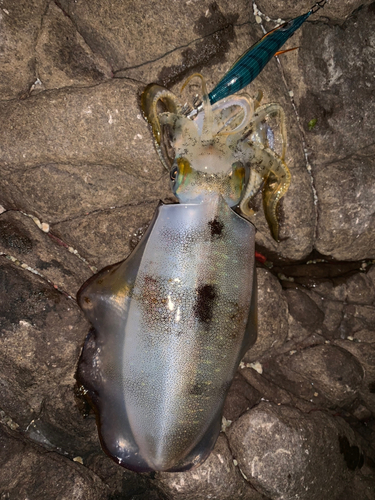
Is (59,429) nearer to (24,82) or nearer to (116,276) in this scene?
(116,276)

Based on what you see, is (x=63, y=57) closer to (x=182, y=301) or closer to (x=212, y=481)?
(x=182, y=301)

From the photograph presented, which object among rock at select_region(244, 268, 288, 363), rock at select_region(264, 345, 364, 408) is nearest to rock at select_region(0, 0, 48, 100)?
rock at select_region(244, 268, 288, 363)

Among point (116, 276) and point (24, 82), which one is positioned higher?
point (24, 82)

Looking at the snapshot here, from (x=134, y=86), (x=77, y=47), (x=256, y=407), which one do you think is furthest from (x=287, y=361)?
(x=77, y=47)

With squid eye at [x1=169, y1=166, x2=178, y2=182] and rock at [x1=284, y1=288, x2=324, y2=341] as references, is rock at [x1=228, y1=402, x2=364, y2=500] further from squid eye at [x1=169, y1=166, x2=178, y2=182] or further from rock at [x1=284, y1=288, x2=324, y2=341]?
squid eye at [x1=169, y1=166, x2=178, y2=182]

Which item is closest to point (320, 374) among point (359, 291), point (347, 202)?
point (359, 291)

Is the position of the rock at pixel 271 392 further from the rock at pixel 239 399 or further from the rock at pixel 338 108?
the rock at pixel 338 108

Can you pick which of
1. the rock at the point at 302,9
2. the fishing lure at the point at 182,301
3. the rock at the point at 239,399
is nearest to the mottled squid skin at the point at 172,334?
the fishing lure at the point at 182,301
